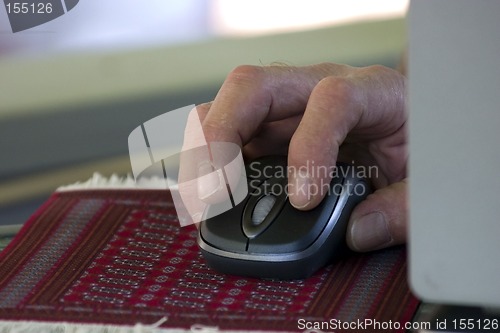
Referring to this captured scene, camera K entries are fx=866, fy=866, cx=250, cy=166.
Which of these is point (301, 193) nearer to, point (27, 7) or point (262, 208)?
point (262, 208)

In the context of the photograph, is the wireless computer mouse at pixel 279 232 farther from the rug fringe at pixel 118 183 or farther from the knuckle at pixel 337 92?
the rug fringe at pixel 118 183

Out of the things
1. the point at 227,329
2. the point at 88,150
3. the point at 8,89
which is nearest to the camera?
the point at 227,329

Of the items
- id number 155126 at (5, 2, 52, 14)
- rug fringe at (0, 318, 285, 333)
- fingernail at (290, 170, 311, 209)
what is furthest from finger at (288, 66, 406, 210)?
id number 155126 at (5, 2, 52, 14)

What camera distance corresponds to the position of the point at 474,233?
40 cm

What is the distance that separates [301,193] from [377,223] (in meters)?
0.07

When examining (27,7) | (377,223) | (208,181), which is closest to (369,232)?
(377,223)

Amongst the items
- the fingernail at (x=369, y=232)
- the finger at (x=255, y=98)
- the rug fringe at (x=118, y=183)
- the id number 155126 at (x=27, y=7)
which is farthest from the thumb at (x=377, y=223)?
the id number 155126 at (x=27, y=7)

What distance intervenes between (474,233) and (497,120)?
0.17ft

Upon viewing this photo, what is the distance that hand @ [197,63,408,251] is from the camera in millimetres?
596

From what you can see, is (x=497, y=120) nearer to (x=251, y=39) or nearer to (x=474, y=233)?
(x=474, y=233)

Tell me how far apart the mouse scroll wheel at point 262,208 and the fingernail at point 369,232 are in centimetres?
6

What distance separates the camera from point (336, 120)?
0.61 m

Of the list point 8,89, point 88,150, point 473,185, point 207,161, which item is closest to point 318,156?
point 207,161

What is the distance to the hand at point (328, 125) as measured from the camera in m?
0.60
